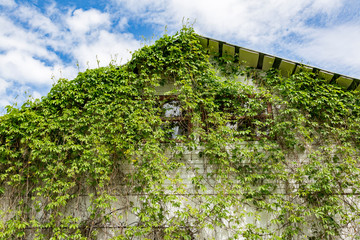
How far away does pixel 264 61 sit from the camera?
616 cm

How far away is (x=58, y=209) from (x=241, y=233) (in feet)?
13.6

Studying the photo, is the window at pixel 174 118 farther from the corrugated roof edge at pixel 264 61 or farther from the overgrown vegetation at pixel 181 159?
the corrugated roof edge at pixel 264 61

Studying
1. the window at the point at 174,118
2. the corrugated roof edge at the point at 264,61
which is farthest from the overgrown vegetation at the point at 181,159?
the corrugated roof edge at the point at 264,61

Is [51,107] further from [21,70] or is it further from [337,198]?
[337,198]

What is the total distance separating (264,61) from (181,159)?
344 cm

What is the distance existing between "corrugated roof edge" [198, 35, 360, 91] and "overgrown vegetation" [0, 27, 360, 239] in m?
0.24

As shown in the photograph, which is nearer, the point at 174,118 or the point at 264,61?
the point at 174,118

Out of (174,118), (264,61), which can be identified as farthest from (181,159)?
(264,61)

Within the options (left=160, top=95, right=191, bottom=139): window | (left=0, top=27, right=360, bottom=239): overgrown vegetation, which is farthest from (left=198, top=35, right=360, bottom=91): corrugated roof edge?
(left=160, top=95, right=191, bottom=139): window

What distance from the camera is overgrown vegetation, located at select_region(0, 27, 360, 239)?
4934 mm

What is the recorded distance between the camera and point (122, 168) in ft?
18.3

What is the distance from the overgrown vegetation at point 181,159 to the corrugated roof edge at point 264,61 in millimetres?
236

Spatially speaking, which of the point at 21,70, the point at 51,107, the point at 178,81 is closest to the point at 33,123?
the point at 51,107

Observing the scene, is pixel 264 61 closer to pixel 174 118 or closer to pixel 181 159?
pixel 174 118
